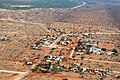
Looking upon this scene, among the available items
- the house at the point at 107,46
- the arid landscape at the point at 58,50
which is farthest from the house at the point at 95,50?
the house at the point at 107,46

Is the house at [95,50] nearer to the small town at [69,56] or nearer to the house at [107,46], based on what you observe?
the small town at [69,56]

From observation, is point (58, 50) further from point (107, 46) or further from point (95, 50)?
point (107, 46)

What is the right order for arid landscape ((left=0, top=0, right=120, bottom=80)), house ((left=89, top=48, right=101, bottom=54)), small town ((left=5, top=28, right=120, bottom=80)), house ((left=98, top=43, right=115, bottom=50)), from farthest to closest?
house ((left=98, top=43, right=115, bottom=50))
house ((left=89, top=48, right=101, bottom=54))
small town ((left=5, top=28, right=120, bottom=80))
arid landscape ((left=0, top=0, right=120, bottom=80))

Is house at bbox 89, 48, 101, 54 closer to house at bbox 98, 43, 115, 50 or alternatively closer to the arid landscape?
the arid landscape

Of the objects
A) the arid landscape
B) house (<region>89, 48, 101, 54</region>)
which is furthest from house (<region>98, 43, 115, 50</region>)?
house (<region>89, 48, 101, 54</region>)

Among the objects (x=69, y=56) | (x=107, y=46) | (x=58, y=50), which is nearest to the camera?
(x=69, y=56)

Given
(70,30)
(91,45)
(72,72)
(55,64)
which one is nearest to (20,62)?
(55,64)

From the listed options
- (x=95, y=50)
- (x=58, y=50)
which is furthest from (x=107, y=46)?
(x=58, y=50)

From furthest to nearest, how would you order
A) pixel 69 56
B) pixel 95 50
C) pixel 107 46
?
pixel 107 46, pixel 95 50, pixel 69 56

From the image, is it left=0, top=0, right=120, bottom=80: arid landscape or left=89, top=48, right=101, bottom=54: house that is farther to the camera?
left=89, top=48, right=101, bottom=54: house
